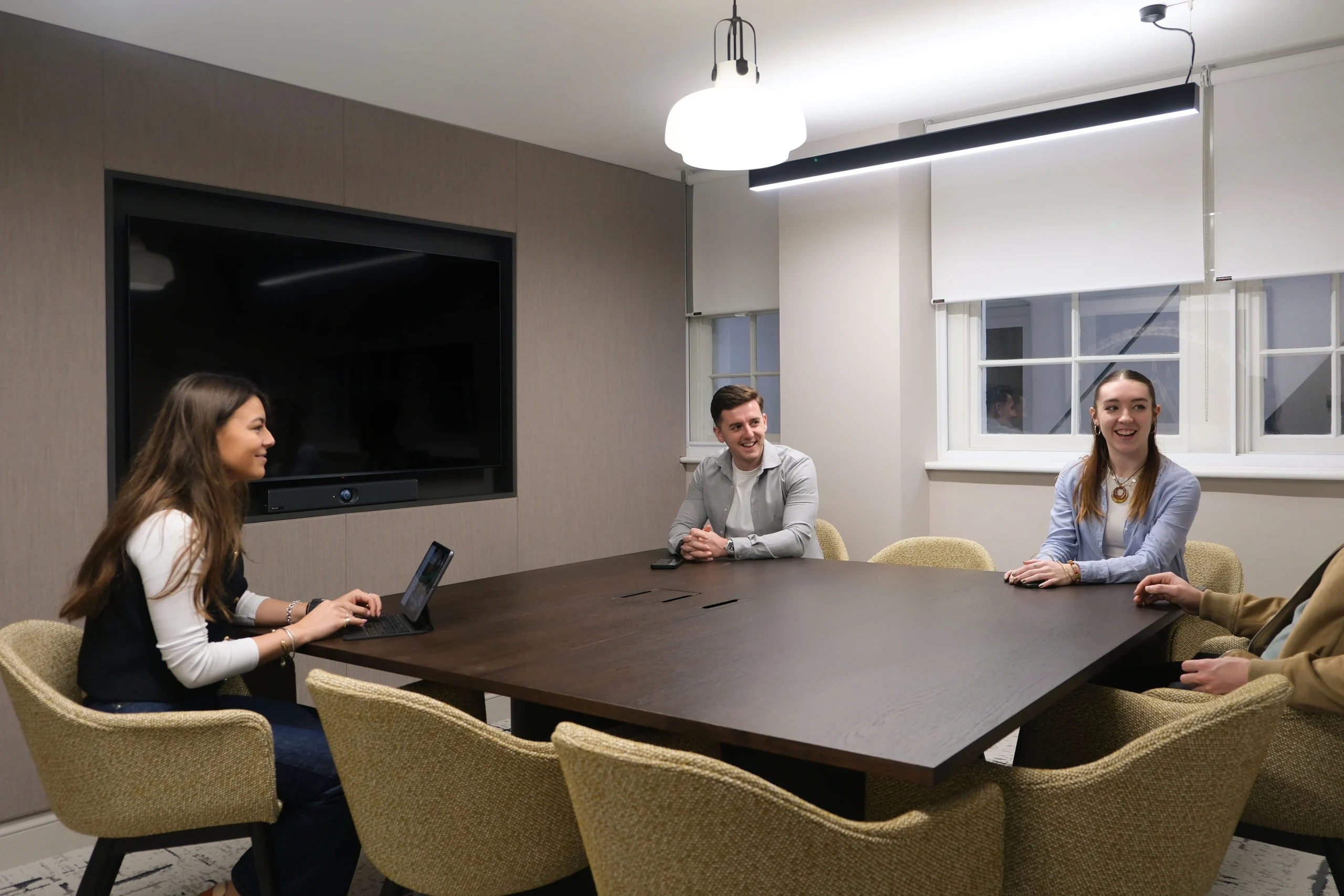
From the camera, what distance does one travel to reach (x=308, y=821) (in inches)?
78.7

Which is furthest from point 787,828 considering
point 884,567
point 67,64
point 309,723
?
point 67,64

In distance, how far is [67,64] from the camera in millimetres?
3258

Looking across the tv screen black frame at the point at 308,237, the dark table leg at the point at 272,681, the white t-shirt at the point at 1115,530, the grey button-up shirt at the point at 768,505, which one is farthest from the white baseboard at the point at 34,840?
the white t-shirt at the point at 1115,530

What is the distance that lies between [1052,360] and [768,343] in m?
1.56

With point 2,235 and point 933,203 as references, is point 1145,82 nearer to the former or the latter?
point 933,203

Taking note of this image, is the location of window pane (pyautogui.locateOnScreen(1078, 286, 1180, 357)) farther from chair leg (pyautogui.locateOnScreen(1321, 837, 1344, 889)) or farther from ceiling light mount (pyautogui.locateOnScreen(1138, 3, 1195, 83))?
chair leg (pyautogui.locateOnScreen(1321, 837, 1344, 889))

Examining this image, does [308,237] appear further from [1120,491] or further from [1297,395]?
[1297,395]

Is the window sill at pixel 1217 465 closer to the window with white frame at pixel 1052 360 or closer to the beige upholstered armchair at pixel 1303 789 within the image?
the window with white frame at pixel 1052 360

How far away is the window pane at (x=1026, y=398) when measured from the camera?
4.44m

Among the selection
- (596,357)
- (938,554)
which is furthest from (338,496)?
(938,554)

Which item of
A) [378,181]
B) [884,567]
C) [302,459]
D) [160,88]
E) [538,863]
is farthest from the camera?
[378,181]

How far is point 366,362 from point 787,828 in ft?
10.9

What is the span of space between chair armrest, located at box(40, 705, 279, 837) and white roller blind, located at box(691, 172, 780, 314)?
150 inches

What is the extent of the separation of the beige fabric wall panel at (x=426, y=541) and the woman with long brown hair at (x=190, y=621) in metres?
1.74
